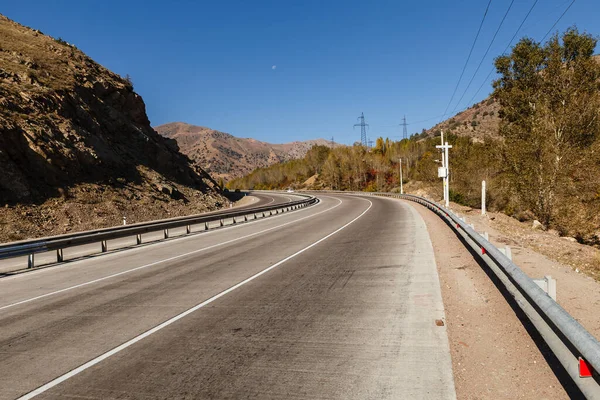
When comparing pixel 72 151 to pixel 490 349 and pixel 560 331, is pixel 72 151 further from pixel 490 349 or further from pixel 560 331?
pixel 560 331

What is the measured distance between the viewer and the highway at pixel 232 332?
4.11 m

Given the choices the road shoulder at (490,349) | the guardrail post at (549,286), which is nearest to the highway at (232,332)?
the road shoulder at (490,349)

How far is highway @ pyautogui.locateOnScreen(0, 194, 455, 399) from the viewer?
4.11 meters

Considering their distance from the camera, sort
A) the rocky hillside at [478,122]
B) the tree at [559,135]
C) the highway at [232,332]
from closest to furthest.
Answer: the highway at [232,332], the tree at [559,135], the rocky hillside at [478,122]

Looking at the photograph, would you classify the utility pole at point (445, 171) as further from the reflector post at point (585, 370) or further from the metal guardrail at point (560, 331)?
the reflector post at point (585, 370)

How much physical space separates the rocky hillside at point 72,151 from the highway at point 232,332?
1887cm

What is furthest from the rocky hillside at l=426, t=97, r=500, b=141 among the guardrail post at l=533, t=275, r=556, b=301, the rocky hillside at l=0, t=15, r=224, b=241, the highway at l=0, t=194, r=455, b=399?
the guardrail post at l=533, t=275, r=556, b=301

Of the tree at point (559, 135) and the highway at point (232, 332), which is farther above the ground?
the tree at point (559, 135)

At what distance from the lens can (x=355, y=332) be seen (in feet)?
17.8

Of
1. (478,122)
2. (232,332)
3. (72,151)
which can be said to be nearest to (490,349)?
(232,332)

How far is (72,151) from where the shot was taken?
3184cm

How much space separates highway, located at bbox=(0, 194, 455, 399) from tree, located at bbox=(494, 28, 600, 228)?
13470mm

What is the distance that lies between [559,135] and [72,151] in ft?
112

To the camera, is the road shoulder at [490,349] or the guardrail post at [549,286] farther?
the guardrail post at [549,286]
